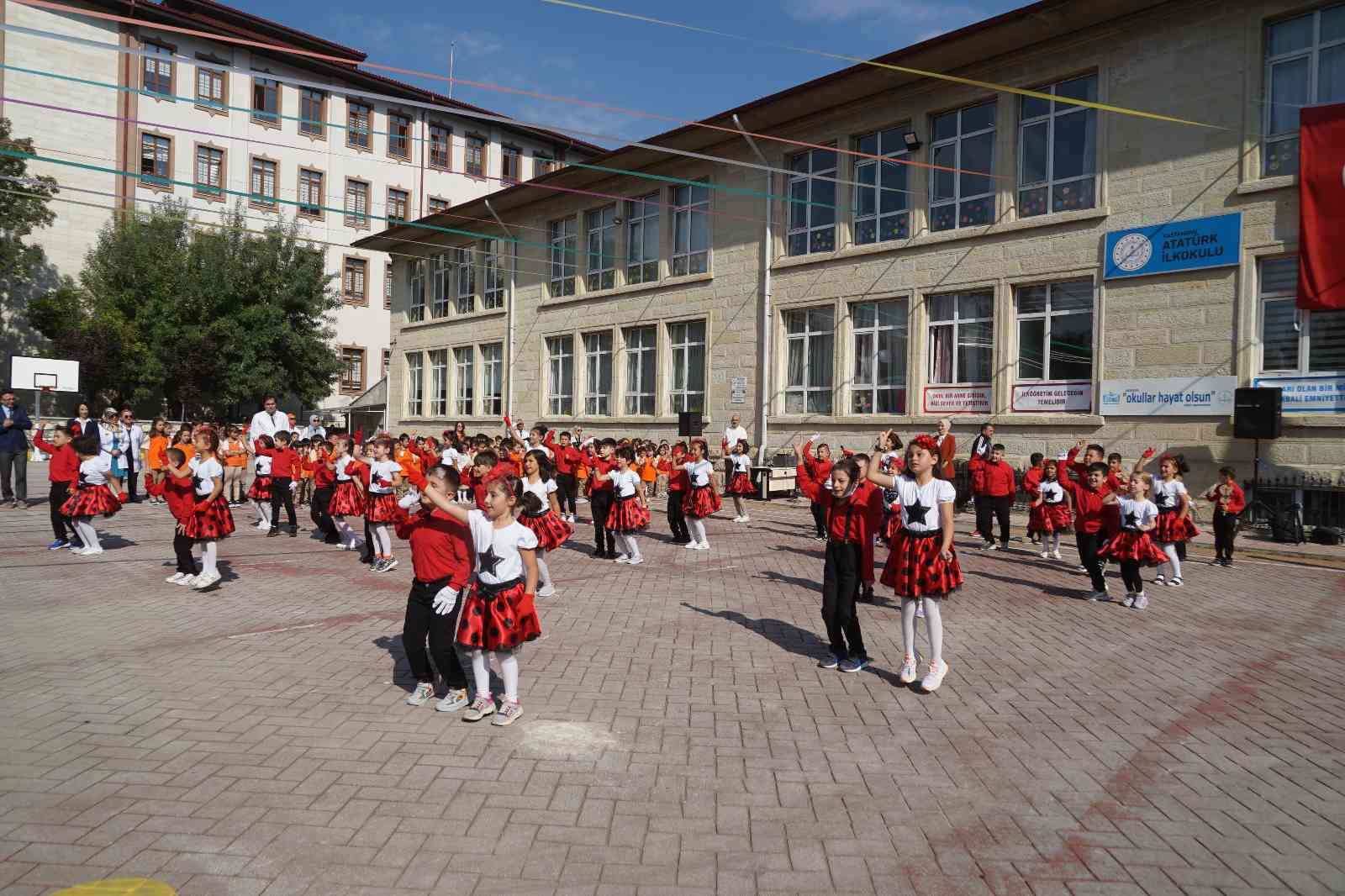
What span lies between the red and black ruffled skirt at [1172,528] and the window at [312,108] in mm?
44421

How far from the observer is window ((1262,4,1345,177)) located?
15117mm

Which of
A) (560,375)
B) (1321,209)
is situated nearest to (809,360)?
(1321,209)

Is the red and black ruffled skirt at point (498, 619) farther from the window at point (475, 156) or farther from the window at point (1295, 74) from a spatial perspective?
the window at point (475, 156)

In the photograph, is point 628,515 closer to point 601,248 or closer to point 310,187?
point 601,248

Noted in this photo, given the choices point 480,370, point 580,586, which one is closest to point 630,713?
point 580,586

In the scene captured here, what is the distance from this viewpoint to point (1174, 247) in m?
16.6

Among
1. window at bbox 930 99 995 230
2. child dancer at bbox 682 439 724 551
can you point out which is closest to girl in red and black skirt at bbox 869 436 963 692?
child dancer at bbox 682 439 724 551

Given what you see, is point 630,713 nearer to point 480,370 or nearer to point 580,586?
point 580,586

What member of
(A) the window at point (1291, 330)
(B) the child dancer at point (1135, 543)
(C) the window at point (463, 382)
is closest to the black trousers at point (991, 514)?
(B) the child dancer at point (1135, 543)

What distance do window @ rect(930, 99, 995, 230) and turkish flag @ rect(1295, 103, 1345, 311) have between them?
584 centimetres

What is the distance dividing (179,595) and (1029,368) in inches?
657

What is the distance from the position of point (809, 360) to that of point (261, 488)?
46.1 ft

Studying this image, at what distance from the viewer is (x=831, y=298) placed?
74.0 feet

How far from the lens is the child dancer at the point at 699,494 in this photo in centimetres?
1355
